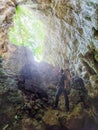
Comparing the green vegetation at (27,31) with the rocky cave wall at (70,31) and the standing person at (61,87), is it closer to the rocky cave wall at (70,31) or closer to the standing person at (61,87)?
the rocky cave wall at (70,31)

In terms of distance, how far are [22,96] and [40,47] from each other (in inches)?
72.5

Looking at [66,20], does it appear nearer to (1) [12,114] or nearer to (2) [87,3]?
(2) [87,3]

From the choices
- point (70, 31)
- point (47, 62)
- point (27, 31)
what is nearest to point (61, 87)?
point (47, 62)

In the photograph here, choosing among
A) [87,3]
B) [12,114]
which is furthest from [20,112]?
[87,3]

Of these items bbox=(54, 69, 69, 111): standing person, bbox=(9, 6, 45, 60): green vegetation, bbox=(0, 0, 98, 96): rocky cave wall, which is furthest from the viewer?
bbox=(9, 6, 45, 60): green vegetation

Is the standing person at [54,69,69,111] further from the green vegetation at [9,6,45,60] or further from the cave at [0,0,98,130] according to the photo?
the green vegetation at [9,6,45,60]

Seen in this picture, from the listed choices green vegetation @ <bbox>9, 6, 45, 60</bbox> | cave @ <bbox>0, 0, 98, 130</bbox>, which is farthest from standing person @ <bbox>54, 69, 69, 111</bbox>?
green vegetation @ <bbox>9, 6, 45, 60</bbox>

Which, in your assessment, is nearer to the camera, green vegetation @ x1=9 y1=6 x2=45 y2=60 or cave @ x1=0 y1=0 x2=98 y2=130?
cave @ x1=0 y1=0 x2=98 y2=130

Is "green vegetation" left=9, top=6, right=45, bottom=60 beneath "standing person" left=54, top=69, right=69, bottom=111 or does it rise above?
above

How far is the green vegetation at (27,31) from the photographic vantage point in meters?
5.82

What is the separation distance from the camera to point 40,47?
6570 mm

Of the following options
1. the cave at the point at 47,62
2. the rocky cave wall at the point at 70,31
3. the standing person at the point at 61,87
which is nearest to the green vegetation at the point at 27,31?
the cave at the point at 47,62

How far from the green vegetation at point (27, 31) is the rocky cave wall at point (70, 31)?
0.79 feet

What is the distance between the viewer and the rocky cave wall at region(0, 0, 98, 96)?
3.02m
